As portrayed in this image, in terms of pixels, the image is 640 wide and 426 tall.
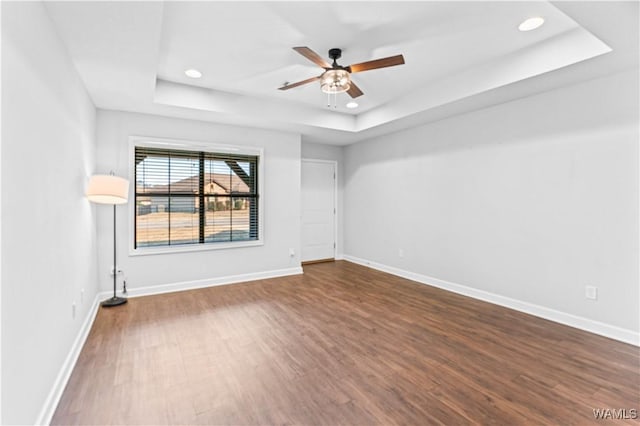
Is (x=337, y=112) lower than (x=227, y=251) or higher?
higher

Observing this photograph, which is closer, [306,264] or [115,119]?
[115,119]

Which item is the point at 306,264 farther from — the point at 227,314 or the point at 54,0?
the point at 54,0

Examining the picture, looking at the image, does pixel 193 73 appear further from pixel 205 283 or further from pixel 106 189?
pixel 205 283

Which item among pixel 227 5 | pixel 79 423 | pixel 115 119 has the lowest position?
pixel 79 423

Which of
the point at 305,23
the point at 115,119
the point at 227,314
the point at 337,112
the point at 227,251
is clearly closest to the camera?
the point at 305,23

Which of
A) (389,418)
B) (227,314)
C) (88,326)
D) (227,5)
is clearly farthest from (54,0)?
(389,418)

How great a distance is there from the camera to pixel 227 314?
3523 mm

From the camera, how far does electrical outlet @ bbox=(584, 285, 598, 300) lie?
10.1 ft

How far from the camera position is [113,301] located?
12.6 ft

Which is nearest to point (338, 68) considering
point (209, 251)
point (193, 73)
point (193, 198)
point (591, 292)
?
point (193, 73)

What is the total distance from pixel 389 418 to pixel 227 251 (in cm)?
362

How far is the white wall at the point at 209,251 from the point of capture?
4027mm

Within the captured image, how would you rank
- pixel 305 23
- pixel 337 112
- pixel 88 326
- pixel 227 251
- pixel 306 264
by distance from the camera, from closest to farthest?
pixel 305 23
pixel 88 326
pixel 227 251
pixel 337 112
pixel 306 264

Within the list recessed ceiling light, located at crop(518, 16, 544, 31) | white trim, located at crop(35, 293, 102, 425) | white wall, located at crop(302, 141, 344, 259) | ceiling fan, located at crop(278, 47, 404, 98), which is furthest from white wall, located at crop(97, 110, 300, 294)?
recessed ceiling light, located at crop(518, 16, 544, 31)
